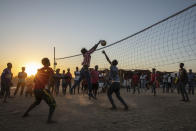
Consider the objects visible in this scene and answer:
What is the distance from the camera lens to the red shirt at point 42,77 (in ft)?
12.9

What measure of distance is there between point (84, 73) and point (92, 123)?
375 cm

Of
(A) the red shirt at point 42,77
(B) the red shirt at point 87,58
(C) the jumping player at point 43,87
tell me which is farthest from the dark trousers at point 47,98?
(B) the red shirt at point 87,58

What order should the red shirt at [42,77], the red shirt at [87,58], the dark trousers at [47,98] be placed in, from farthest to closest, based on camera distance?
the red shirt at [87,58] → the red shirt at [42,77] → the dark trousers at [47,98]

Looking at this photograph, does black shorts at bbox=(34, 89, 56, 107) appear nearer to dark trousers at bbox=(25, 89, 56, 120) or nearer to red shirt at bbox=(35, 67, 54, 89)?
dark trousers at bbox=(25, 89, 56, 120)

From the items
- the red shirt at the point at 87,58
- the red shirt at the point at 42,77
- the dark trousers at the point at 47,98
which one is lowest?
the dark trousers at the point at 47,98

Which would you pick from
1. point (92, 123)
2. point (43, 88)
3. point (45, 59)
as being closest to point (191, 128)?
point (92, 123)

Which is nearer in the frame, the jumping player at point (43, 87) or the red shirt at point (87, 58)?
the jumping player at point (43, 87)

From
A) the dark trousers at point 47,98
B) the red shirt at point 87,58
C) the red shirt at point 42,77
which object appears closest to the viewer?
the dark trousers at point 47,98

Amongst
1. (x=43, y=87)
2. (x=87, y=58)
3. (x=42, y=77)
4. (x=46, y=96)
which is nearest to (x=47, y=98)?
(x=46, y=96)

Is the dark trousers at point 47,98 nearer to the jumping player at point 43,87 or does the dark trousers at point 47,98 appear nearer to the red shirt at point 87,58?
the jumping player at point 43,87

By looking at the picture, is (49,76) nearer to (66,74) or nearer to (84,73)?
(84,73)

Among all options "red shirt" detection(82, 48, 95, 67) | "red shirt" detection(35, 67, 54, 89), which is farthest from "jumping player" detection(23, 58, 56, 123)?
"red shirt" detection(82, 48, 95, 67)

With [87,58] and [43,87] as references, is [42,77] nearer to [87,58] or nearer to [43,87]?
[43,87]

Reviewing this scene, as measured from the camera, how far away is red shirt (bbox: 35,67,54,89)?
3.94 meters
